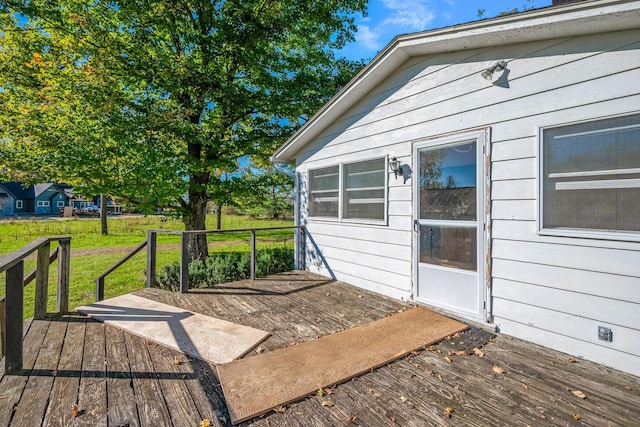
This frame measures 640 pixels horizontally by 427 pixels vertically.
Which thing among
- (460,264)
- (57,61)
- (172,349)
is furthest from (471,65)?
(57,61)

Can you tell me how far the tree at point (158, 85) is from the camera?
255 inches

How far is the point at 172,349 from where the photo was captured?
9.32ft

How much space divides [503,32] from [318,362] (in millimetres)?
3567

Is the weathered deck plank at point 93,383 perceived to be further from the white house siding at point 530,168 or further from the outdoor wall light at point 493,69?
the outdoor wall light at point 493,69

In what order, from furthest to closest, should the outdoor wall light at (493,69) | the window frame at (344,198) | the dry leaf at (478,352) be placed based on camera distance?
1. the window frame at (344,198)
2. the outdoor wall light at (493,69)
3. the dry leaf at (478,352)

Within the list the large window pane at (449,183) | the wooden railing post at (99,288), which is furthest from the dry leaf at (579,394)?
the wooden railing post at (99,288)

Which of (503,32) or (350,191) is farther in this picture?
(350,191)

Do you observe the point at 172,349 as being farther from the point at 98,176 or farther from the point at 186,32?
the point at 186,32

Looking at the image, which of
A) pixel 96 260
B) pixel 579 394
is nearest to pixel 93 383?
pixel 579 394

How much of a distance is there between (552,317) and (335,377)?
2.11m

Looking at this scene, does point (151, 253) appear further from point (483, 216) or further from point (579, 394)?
point (579, 394)

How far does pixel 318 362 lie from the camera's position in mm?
2568

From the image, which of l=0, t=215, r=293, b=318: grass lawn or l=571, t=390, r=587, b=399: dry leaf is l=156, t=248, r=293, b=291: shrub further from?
l=571, t=390, r=587, b=399: dry leaf

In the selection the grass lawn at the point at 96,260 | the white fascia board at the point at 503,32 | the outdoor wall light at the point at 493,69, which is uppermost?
the white fascia board at the point at 503,32
